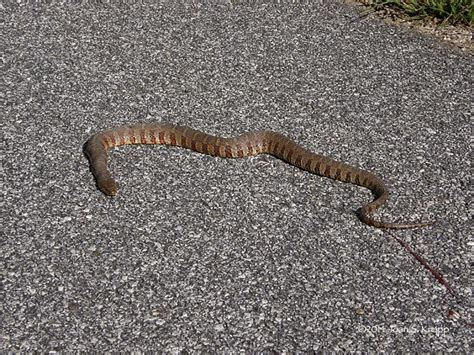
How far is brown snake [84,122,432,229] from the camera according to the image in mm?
7164

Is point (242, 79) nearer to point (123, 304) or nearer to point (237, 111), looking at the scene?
point (237, 111)

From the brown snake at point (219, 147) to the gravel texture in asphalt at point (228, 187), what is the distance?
0.11 m

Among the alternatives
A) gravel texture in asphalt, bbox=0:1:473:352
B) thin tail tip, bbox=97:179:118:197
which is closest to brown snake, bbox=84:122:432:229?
thin tail tip, bbox=97:179:118:197

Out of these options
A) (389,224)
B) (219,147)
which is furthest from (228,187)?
(389,224)

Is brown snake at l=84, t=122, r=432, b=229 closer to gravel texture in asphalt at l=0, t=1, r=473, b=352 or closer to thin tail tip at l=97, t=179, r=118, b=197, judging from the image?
thin tail tip at l=97, t=179, r=118, b=197

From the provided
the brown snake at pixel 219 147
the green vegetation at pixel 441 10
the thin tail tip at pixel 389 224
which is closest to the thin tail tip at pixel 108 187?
the brown snake at pixel 219 147

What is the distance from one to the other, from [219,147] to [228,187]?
66cm

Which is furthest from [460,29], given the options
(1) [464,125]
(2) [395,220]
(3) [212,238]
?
(3) [212,238]

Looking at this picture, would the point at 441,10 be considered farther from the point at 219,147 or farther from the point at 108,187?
the point at 108,187

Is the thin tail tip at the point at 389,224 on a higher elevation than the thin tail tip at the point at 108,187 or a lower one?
higher

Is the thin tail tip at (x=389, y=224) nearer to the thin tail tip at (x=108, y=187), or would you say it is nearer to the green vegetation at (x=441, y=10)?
the thin tail tip at (x=108, y=187)

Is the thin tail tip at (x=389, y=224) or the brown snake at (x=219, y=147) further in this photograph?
the brown snake at (x=219, y=147)

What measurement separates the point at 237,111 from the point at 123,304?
336 centimetres

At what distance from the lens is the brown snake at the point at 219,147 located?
7.16 meters
